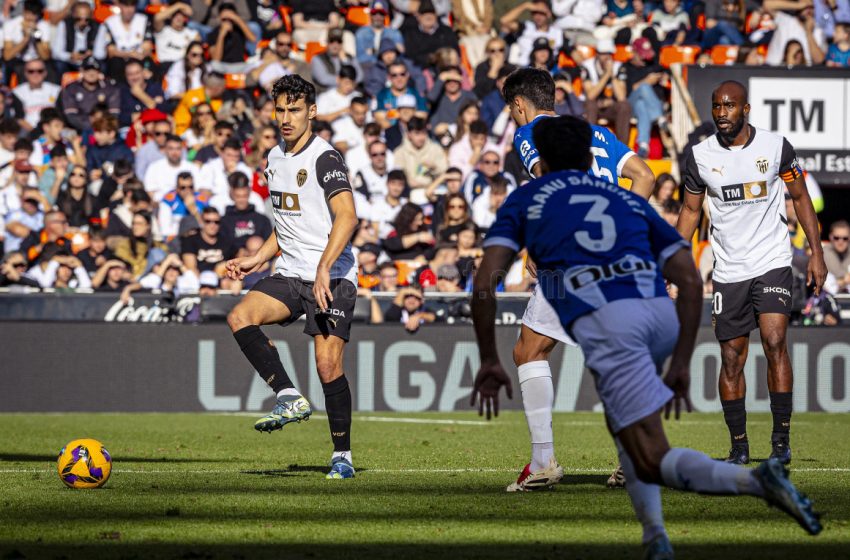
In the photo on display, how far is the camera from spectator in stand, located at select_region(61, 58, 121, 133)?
69.9 ft

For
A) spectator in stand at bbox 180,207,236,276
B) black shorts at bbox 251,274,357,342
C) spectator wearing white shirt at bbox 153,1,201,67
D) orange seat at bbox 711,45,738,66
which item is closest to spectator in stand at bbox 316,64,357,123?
spectator wearing white shirt at bbox 153,1,201,67

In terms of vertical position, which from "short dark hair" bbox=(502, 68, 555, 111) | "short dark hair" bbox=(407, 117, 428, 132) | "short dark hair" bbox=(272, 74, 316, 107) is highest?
"short dark hair" bbox=(407, 117, 428, 132)

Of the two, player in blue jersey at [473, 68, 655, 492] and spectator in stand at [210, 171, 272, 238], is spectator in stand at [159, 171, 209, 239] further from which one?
player in blue jersey at [473, 68, 655, 492]

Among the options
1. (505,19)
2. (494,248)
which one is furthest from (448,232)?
(494,248)

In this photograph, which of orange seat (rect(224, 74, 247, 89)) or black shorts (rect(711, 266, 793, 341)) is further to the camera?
orange seat (rect(224, 74, 247, 89))

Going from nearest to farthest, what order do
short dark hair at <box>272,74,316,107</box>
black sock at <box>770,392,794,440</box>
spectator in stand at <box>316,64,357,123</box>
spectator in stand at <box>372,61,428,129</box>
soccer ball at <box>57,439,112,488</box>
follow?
soccer ball at <box>57,439,112,488</box> < short dark hair at <box>272,74,316,107</box> < black sock at <box>770,392,794,440</box> < spectator in stand at <box>372,61,428,129</box> < spectator in stand at <box>316,64,357,123</box>

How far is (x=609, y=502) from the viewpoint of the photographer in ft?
25.2

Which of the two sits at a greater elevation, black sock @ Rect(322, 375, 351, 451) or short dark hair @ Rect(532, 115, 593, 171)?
short dark hair @ Rect(532, 115, 593, 171)

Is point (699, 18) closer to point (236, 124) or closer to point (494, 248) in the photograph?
point (236, 124)

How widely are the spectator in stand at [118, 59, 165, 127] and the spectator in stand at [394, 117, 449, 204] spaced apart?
4022 mm

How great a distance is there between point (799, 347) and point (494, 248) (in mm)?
12300

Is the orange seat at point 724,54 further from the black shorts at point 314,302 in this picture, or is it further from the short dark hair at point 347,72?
the black shorts at point 314,302

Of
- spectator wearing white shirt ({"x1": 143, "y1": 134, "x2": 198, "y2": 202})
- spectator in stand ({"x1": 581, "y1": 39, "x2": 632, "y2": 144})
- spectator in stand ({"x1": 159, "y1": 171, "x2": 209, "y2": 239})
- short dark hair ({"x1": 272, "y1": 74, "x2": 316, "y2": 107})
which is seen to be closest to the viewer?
short dark hair ({"x1": 272, "y1": 74, "x2": 316, "y2": 107})

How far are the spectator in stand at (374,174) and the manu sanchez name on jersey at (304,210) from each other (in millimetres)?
10559
